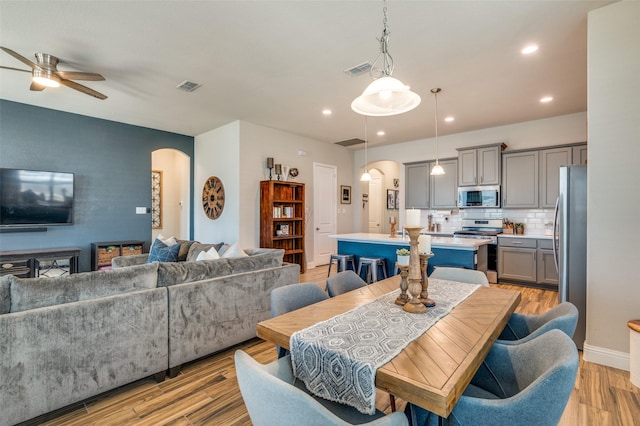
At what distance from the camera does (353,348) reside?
1.19 meters

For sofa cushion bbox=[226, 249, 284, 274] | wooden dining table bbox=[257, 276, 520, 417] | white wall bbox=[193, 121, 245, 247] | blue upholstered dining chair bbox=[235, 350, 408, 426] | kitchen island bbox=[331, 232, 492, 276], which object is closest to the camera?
blue upholstered dining chair bbox=[235, 350, 408, 426]

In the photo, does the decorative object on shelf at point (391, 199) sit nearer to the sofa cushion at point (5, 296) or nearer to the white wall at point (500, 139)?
the white wall at point (500, 139)

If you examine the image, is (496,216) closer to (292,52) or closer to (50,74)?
(292,52)

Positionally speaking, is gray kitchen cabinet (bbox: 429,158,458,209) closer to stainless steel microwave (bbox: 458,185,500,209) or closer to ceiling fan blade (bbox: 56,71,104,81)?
stainless steel microwave (bbox: 458,185,500,209)

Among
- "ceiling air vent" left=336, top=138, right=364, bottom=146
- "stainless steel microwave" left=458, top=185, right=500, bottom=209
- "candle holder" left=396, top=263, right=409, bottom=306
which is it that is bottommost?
"candle holder" left=396, top=263, right=409, bottom=306

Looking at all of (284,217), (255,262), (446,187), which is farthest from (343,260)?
(446,187)

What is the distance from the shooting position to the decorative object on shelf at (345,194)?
25.4ft

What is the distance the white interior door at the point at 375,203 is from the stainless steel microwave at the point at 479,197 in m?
3.52

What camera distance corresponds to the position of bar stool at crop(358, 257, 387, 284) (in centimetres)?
438

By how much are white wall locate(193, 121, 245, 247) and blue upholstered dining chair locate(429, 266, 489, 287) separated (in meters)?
3.92

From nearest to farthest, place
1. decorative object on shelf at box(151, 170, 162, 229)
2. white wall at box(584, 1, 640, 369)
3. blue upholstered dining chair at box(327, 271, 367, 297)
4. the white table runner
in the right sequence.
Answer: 1. the white table runner
2. blue upholstered dining chair at box(327, 271, 367, 297)
3. white wall at box(584, 1, 640, 369)
4. decorative object on shelf at box(151, 170, 162, 229)

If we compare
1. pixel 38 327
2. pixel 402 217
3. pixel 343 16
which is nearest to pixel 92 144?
pixel 38 327

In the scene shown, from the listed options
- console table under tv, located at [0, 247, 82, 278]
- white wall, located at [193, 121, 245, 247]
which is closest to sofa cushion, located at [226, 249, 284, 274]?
white wall, located at [193, 121, 245, 247]

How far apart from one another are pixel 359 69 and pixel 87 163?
16.2 ft
